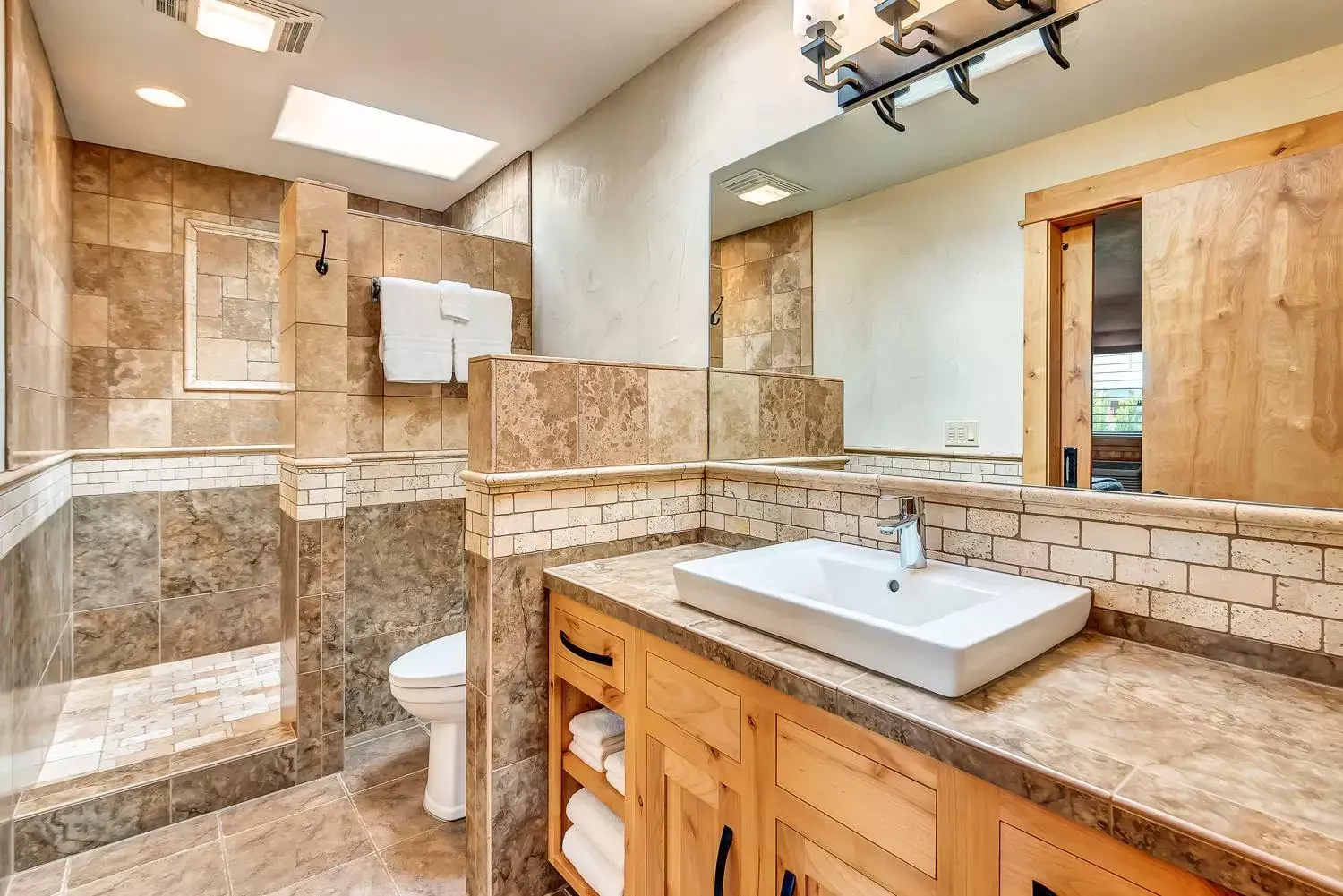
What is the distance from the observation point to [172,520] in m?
3.00

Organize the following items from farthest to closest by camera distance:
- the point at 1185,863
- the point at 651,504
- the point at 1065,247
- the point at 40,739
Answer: the point at 40,739 < the point at 651,504 < the point at 1065,247 < the point at 1185,863

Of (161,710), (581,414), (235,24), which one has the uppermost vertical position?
(235,24)

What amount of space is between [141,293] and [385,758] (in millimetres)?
2464

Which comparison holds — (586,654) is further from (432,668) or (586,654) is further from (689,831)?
(432,668)

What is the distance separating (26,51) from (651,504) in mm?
2285

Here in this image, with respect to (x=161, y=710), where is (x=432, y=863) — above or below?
below

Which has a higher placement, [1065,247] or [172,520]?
[1065,247]

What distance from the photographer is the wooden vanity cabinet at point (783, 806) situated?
663mm

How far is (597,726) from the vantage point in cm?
144

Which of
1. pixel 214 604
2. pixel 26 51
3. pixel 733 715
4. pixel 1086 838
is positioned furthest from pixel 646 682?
pixel 214 604

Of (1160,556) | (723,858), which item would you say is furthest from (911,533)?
(723,858)

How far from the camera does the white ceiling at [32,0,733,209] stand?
1913mm

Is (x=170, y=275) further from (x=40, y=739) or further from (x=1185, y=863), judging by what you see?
(x=1185, y=863)

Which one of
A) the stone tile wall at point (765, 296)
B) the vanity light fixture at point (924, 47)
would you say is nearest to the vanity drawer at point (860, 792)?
the stone tile wall at point (765, 296)
